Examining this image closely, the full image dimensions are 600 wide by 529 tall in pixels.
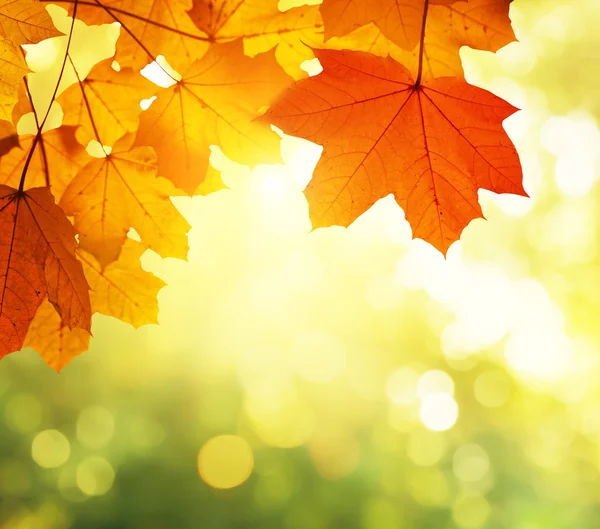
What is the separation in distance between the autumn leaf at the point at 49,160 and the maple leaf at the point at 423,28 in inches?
27.9

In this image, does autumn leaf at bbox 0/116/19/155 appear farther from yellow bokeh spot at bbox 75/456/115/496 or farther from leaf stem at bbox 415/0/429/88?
yellow bokeh spot at bbox 75/456/115/496

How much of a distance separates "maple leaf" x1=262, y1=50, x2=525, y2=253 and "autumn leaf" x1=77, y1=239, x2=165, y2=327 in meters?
0.59

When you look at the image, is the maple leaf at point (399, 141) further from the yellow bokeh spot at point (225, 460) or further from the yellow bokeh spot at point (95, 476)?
the yellow bokeh spot at point (225, 460)

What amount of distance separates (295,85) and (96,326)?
14.0 meters

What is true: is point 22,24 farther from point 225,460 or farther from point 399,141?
point 225,460

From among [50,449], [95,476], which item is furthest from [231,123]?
[50,449]

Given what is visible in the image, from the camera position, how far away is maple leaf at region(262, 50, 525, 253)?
1052mm

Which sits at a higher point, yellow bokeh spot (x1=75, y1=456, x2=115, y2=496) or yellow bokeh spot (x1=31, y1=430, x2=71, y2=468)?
yellow bokeh spot (x1=31, y1=430, x2=71, y2=468)

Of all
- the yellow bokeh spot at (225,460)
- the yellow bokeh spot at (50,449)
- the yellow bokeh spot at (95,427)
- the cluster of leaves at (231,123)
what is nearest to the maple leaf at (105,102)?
the cluster of leaves at (231,123)

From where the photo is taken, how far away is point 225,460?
14.1m

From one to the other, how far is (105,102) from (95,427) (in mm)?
14789

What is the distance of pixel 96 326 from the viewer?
13.8 meters

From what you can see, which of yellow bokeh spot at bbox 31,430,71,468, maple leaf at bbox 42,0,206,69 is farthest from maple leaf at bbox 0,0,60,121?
yellow bokeh spot at bbox 31,430,71,468

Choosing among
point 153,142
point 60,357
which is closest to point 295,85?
point 153,142
